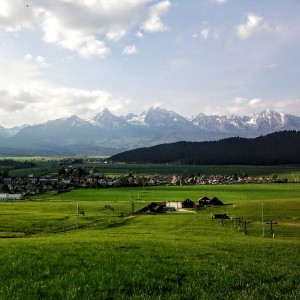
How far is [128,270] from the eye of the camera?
59.2 ft

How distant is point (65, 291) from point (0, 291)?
7.27 ft

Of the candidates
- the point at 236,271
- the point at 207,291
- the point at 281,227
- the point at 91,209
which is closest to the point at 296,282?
the point at 236,271

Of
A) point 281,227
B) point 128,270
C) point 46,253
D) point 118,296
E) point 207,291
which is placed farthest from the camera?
point 281,227

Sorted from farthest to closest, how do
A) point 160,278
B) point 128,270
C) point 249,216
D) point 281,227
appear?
point 249,216 < point 281,227 < point 128,270 < point 160,278

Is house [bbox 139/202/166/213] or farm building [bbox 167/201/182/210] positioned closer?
→ house [bbox 139/202/166/213]

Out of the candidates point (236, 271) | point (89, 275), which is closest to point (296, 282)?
point (236, 271)

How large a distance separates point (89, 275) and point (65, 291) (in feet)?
8.96

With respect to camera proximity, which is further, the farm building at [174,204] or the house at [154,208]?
the farm building at [174,204]

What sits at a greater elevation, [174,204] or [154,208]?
[154,208]

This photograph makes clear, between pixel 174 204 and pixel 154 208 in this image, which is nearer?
pixel 154 208

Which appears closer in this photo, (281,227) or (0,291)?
(0,291)

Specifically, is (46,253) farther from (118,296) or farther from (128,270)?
(118,296)

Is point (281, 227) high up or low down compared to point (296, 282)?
down

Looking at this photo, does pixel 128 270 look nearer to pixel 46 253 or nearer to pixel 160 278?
pixel 160 278
